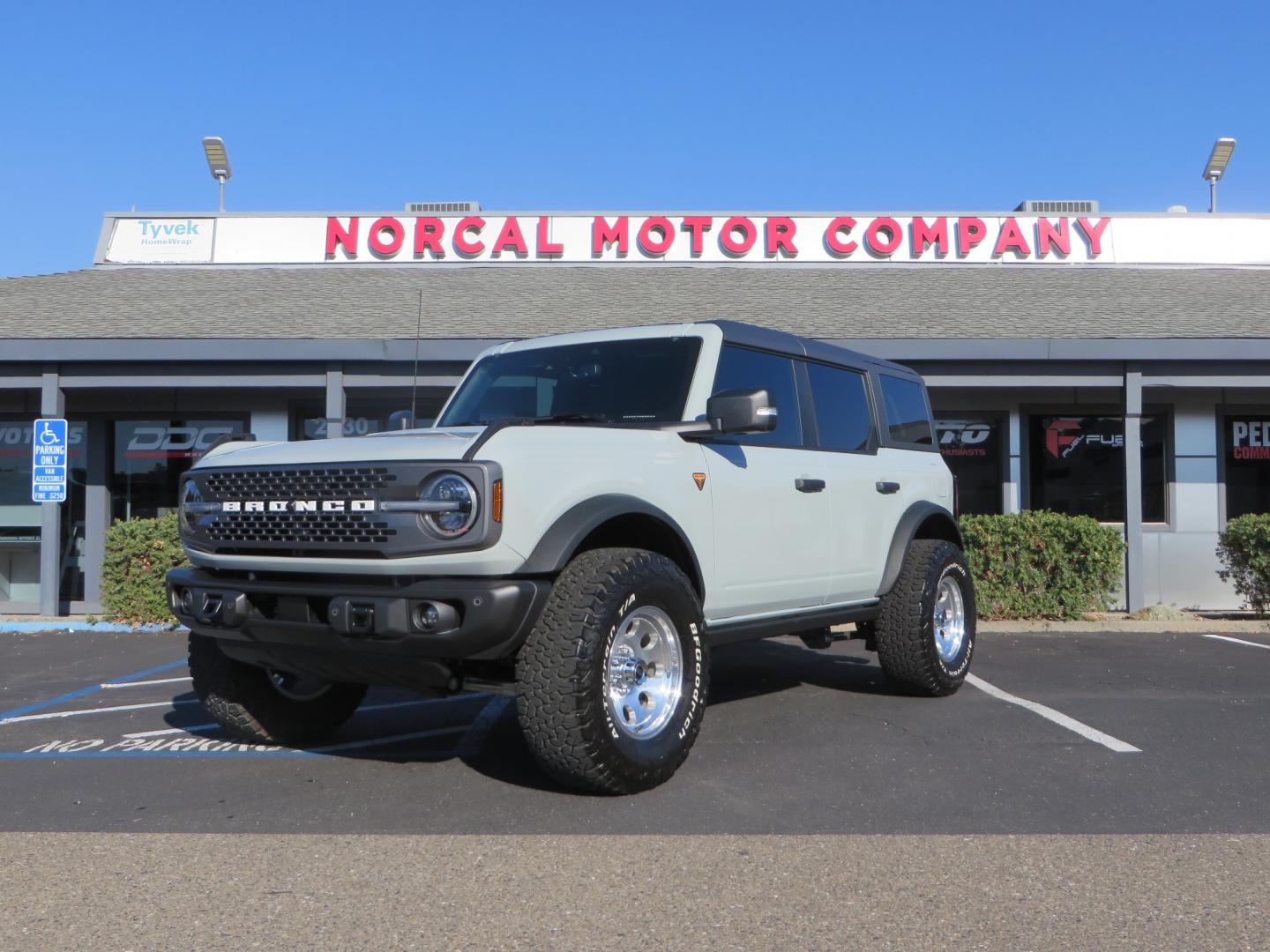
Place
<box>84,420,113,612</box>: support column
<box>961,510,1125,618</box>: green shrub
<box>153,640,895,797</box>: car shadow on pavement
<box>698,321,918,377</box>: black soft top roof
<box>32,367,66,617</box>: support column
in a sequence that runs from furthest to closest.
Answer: <box>84,420,113,612</box>: support column < <box>32,367,66,617</box>: support column < <box>961,510,1125,618</box>: green shrub < <box>698,321,918,377</box>: black soft top roof < <box>153,640,895,797</box>: car shadow on pavement

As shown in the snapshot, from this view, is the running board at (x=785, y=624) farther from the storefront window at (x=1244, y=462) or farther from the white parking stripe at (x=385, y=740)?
the storefront window at (x=1244, y=462)

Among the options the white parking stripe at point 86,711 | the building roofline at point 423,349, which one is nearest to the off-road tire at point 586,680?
the white parking stripe at point 86,711

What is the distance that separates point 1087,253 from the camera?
16.6 meters

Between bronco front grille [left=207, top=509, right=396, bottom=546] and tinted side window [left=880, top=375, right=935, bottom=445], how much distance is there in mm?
3753

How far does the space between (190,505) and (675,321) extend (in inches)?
250

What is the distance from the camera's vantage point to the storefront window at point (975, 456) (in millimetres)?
13828

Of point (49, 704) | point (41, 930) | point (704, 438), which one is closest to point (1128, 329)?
point (704, 438)

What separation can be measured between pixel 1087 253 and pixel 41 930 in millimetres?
Result: 16752

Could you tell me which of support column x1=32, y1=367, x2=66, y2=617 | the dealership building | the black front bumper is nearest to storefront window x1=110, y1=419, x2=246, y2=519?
the dealership building

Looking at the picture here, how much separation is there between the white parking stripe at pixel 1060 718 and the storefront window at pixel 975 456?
22.8 ft

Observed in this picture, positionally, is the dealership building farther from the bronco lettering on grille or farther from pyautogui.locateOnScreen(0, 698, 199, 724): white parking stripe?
the bronco lettering on grille

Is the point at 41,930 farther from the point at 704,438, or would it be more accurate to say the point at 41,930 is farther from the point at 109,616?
the point at 109,616

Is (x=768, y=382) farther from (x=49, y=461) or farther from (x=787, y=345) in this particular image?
(x=49, y=461)

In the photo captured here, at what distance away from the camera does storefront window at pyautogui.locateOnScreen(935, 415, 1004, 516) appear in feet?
45.4
